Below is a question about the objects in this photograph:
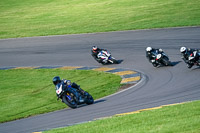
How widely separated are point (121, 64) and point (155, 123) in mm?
14626

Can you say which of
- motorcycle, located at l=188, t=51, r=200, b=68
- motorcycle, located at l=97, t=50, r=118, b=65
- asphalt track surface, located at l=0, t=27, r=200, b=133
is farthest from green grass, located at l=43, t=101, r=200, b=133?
motorcycle, located at l=97, t=50, r=118, b=65

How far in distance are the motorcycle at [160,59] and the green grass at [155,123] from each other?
33.2ft

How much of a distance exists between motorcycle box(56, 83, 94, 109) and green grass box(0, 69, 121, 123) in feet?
3.12

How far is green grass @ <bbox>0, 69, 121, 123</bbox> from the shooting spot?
1736cm

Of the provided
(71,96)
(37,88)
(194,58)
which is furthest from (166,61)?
(71,96)

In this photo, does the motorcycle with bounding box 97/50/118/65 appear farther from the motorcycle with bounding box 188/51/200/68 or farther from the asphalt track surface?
the motorcycle with bounding box 188/51/200/68

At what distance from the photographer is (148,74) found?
21234 mm

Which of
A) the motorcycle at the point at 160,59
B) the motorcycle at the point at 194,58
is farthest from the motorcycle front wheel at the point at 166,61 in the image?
the motorcycle at the point at 194,58

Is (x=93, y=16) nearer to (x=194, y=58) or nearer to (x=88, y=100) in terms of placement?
(x=194, y=58)

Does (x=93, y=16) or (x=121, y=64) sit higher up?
(x=93, y=16)

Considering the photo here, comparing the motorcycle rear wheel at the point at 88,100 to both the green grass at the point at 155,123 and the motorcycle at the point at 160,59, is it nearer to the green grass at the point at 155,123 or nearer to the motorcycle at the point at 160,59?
the green grass at the point at 155,123

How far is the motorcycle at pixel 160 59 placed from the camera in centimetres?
2217

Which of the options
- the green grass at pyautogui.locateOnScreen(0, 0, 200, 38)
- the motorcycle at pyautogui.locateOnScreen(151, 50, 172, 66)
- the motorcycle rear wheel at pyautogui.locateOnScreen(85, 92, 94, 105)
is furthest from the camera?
the green grass at pyautogui.locateOnScreen(0, 0, 200, 38)

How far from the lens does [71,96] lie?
54.2 ft
